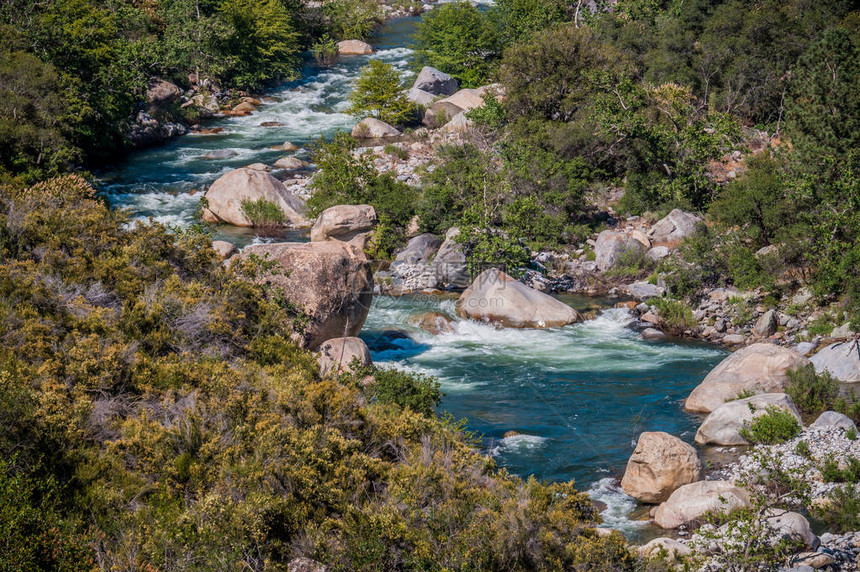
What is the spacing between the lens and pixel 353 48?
160 ft

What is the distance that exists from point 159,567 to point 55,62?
26.7 metres

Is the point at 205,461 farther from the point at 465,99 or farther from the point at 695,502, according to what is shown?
the point at 465,99

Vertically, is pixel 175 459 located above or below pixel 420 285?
above

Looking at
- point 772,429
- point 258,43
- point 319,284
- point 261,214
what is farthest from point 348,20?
point 772,429

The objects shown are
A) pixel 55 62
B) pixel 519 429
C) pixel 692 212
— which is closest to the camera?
pixel 519 429

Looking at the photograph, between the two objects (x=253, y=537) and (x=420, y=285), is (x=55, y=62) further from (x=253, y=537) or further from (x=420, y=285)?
(x=253, y=537)

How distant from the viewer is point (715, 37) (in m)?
29.9

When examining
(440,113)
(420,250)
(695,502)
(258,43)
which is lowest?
(695,502)

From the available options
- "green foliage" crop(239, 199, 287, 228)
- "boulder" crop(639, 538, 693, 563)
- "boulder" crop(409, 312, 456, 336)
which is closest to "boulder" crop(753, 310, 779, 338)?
"boulder" crop(409, 312, 456, 336)

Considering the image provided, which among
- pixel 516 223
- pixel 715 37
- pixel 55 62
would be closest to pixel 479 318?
pixel 516 223

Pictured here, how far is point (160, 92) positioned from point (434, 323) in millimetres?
22807

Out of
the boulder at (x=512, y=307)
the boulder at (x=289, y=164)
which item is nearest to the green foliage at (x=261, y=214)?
the boulder at (x=289, y=164)

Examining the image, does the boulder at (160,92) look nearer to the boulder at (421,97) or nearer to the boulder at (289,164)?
the boulder at (289,164)

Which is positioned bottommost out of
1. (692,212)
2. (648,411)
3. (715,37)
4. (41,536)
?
(648,411)
